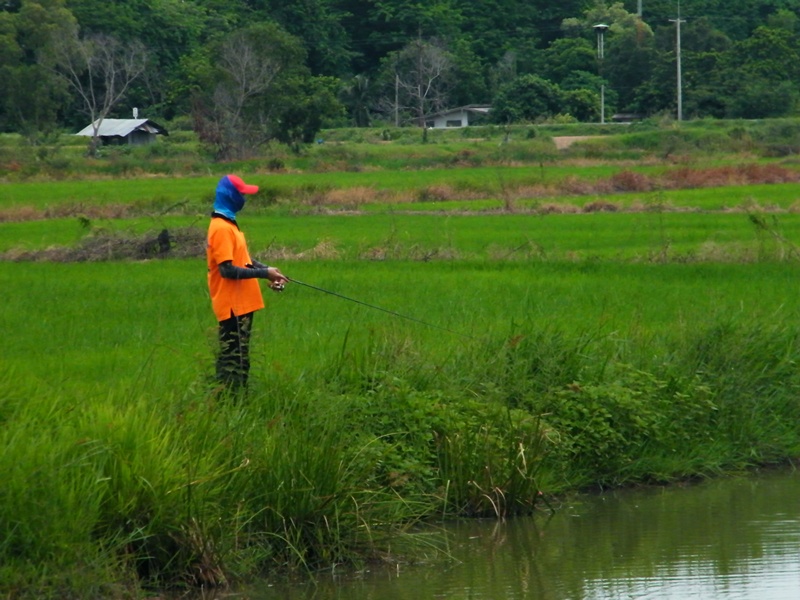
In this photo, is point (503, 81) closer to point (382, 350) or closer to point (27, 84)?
point (27, 84)

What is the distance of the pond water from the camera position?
6074mm

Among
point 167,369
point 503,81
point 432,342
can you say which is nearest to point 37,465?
point 167,369

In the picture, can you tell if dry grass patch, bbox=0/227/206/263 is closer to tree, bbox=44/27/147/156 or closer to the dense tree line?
the dense tree line

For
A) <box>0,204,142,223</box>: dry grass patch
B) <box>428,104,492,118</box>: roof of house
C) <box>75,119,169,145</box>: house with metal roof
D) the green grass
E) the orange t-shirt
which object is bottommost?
the green grass

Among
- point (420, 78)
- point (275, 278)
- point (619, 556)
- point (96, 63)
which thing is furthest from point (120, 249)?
point (420, 78)

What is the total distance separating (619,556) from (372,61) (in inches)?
2972

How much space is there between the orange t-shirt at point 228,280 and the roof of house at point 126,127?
187 ft

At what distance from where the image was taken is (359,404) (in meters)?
7.35

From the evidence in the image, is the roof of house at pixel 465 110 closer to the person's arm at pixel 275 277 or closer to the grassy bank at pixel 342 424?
the grassy bank at pixel 342 424

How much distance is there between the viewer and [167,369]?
8.40 meters

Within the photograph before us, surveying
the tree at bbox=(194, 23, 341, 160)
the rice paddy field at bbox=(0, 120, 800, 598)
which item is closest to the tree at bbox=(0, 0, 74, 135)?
the tree at bbox=(194, 23, 341, 160)

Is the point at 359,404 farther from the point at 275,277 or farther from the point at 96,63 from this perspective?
the point at 96,63

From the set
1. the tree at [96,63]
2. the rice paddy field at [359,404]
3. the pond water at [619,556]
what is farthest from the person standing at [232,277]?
the tree at [96,63]

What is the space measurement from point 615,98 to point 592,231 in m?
50.7
